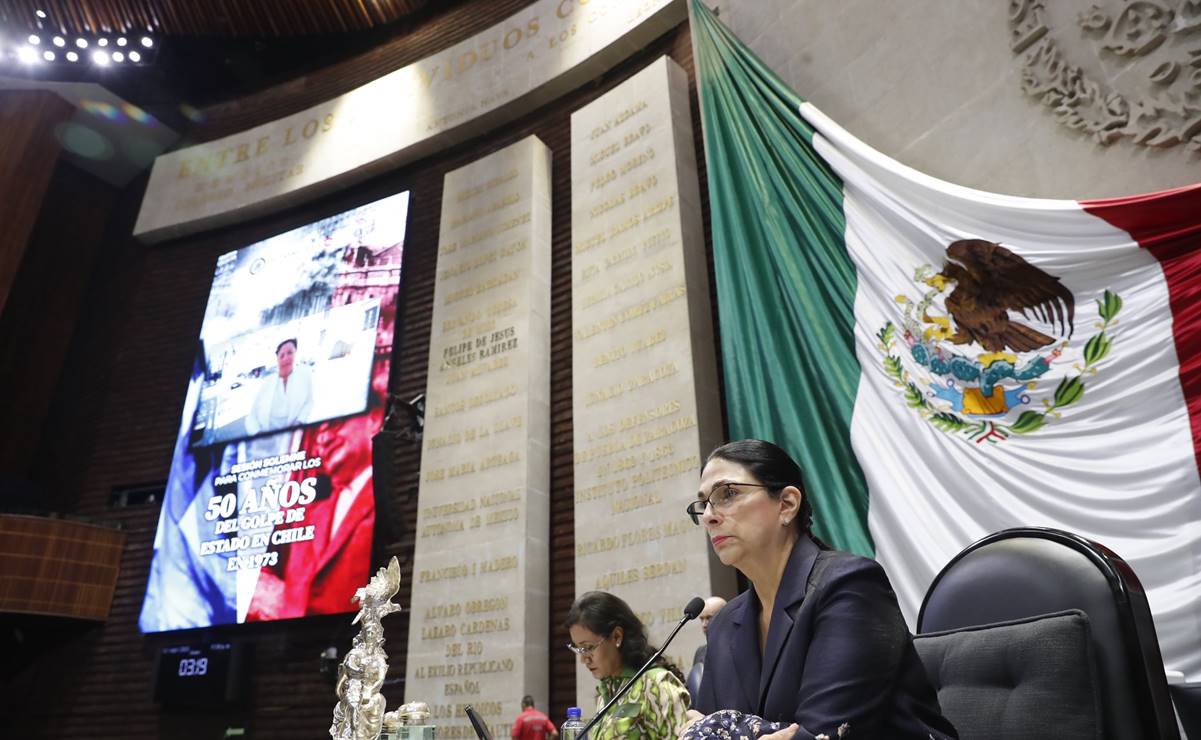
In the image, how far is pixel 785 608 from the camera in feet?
4.05

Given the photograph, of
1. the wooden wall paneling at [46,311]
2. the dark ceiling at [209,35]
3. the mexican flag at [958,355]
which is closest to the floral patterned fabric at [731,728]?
the mexican flag at [958,355]

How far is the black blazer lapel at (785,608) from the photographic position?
1.20 metres

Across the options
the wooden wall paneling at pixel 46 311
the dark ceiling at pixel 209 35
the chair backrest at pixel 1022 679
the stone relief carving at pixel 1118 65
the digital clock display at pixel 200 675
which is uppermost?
the dark ceiling at pixel 209 35

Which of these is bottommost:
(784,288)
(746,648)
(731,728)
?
(731,728)

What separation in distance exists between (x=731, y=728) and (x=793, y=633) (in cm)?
20

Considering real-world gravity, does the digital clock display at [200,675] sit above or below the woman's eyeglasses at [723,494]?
above

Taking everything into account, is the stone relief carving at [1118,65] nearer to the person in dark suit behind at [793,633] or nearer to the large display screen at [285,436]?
the person in dark suit behind at [793,633]

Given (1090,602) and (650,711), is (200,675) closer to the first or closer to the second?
(650,711)

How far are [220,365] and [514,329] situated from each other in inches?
127

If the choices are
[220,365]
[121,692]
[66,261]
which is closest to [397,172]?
[220,365]

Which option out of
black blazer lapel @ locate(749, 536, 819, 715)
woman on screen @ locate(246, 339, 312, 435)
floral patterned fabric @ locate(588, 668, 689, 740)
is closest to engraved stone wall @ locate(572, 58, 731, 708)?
floral patterned fabric @ locate(588, 668, 689, 740)

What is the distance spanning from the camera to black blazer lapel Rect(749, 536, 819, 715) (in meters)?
1.20

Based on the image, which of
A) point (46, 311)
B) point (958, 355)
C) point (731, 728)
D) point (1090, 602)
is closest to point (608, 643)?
point (731, 728)

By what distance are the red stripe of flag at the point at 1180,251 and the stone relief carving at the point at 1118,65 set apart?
554mm
